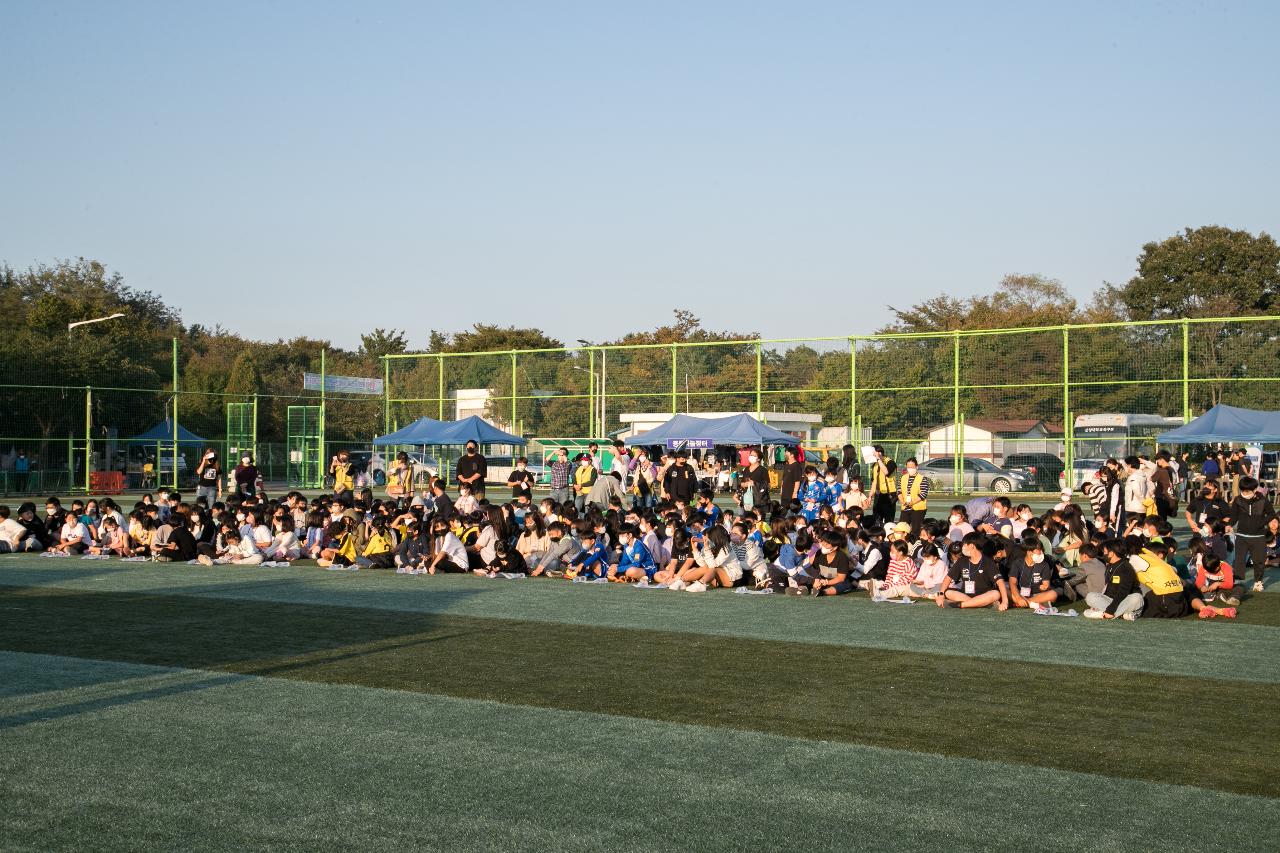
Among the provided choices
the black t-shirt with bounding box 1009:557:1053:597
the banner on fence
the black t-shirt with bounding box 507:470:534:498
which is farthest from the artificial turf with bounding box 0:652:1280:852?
the banner on fence

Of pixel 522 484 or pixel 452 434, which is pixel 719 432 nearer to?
pixel 452 434

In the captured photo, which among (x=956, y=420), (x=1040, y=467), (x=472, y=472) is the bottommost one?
(x=1040, y=467)

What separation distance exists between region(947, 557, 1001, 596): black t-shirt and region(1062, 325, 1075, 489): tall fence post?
17.1 metres

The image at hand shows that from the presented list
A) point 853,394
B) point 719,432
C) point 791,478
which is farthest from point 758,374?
point 791,478

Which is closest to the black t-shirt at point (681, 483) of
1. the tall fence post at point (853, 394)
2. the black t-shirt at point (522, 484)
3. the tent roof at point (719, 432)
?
the black t-shirt at point (522, 484)

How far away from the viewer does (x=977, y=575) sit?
12.9 m

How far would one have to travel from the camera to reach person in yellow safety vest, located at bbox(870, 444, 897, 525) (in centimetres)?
1822

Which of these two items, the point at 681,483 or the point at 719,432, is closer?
the point at 681,483

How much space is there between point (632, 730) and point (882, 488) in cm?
1174

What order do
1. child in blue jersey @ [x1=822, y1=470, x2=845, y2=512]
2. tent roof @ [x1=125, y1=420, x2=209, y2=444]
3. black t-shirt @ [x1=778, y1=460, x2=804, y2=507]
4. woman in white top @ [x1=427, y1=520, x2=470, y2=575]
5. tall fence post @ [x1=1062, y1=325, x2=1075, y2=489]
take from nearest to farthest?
woman in white top @ [x1=427, y1=520, x2=470, y2=575]
child in blue jersey @ [x1=822, y1=470, x2=845, y2=512]
black t-shirt @ [x1=778, y1=460, x2=804, y2=507]
tall fence post @ [x1=1062, y1=325, x2=1075, y2=489]
tent roof @ [x1=125, y1=420, x2=209, y2=444]

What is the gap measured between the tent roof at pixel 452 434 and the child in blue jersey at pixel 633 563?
14756 mm

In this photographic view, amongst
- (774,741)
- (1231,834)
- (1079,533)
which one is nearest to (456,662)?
(774,741)

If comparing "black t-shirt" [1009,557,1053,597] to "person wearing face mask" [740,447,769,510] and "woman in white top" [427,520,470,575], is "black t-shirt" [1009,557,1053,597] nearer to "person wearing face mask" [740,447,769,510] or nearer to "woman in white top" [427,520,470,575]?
"woman in white top" [427,520,470,575]

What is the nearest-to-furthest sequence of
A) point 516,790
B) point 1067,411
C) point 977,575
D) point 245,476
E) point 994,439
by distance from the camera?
point 516,790
point 977,575
point 245,476
point 1067,411
point 994,439
